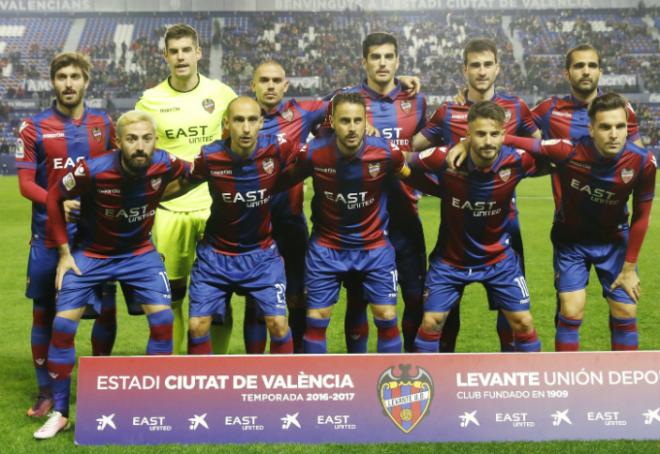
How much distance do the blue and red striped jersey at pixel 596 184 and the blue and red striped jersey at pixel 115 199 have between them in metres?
2.17

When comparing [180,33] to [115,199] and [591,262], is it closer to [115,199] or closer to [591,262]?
[115,199]

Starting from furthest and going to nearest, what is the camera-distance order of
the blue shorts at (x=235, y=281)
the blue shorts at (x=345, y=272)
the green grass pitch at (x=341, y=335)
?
the blue shorts at (x=345, y=272) → the blue shorts at (x=235, y=281) → the green grass pitch at (x=341, y=335)

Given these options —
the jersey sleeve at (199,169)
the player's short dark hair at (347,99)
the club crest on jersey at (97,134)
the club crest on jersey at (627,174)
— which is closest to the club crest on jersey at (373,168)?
the player's short dark hair at (347,99)

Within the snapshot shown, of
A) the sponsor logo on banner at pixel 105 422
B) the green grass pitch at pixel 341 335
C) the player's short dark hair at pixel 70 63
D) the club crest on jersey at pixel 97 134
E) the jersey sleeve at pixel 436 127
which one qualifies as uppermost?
the player's short dark hair at pixel 70 63

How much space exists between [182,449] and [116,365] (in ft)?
1.80

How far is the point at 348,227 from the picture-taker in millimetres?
4902

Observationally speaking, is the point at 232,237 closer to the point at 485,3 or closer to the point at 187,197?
the point at 187,197

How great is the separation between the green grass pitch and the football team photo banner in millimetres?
64

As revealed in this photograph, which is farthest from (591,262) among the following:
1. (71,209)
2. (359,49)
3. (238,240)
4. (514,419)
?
(359,49)

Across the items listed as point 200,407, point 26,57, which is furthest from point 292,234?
point 26,57

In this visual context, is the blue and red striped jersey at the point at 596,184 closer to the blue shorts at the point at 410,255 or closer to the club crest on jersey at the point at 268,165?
the blue shorts at the point at 410,255

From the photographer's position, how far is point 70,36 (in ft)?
148

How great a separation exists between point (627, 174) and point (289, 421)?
2501 millimetres

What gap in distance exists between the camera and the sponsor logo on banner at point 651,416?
4109mm
